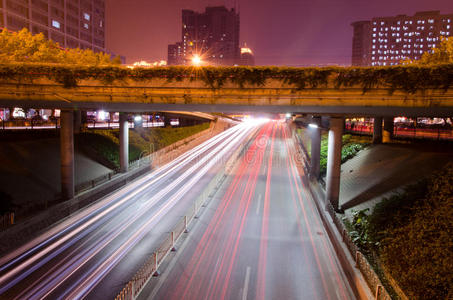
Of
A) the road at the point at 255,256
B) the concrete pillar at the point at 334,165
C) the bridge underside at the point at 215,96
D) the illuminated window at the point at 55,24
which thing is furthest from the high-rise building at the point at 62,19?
the concrete pillar at the point at 334,165

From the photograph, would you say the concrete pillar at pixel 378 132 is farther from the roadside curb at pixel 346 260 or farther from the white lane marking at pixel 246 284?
the white lane marking at pixel 246 284

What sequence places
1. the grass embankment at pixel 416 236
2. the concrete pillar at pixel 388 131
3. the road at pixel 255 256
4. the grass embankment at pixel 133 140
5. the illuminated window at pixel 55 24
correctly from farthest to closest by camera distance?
the illuminated window at pixel 55 24, the concrete pillar at pixel 388 131, the grass embankment at pixel 133 140, the road at pixel 255 256, the grass embankment at pixel 416 236

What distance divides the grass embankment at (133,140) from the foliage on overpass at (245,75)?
1418 cm

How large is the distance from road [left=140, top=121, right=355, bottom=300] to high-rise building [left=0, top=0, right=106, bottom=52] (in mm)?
78125

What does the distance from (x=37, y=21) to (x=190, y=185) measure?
79191mm

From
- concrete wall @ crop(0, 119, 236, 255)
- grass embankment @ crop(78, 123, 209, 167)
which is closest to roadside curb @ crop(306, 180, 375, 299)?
concrete wall @ crop(0, 119, 236, 255)

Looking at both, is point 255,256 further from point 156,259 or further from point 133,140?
point 133,140

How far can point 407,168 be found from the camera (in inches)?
731

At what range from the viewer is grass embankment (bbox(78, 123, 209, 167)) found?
28125 millimetres

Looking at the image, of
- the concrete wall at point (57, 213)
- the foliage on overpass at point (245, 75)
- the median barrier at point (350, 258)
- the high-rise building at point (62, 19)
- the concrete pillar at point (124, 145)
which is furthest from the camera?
the high-rise building at point (62, 19)

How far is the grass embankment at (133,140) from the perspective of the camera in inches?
1107

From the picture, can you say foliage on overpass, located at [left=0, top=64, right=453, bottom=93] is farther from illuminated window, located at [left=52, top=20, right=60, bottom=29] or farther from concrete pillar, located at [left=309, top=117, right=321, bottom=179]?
illuminated window, located at [left=52, top=20, right=60, bottom=29]

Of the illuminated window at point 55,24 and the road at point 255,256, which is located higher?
the illuminated window at point 55,24

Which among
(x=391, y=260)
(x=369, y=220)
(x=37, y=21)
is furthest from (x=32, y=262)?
(x=37, y=21)
